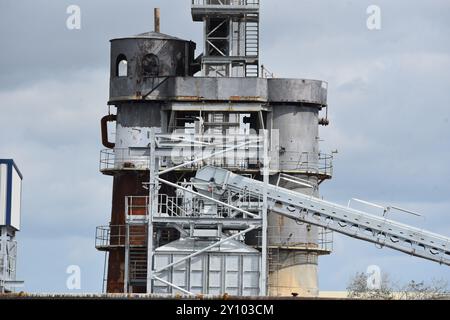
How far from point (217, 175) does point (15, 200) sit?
13.2 m

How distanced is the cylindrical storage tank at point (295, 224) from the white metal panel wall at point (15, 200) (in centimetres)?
1509

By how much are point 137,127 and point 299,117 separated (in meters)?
10.1

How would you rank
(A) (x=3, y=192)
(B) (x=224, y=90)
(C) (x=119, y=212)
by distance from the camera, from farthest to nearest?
(C) (x=119, y=212) → (B) (x=224, y=90) → (A) (x=3, y=192)

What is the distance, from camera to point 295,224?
10119 centimetres

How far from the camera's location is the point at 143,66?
104938mm

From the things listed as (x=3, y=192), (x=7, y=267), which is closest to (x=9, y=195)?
(x=3, y=192)

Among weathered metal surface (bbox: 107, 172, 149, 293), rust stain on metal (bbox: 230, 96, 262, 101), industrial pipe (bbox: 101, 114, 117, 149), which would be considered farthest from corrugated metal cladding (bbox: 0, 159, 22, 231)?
rust stain on metal (bbox: 230, 96, 262, 101)

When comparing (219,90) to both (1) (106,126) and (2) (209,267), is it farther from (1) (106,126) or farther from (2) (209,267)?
(2) (209,267)

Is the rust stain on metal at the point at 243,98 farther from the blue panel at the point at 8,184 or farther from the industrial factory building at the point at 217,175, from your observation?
the blue panel at the point at 8,184

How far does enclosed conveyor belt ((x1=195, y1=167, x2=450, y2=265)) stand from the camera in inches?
3543

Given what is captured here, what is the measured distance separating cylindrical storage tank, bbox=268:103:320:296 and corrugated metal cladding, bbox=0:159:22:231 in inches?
600

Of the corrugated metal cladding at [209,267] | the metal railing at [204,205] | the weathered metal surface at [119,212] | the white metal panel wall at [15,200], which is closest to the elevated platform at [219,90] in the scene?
the weathered metal surface at [119,212]
